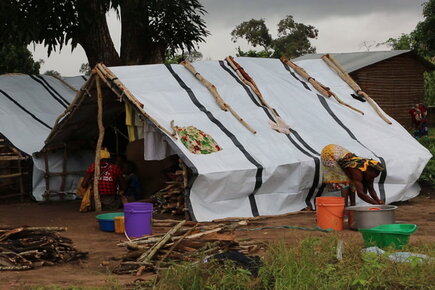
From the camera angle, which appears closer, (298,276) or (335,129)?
(298,276)

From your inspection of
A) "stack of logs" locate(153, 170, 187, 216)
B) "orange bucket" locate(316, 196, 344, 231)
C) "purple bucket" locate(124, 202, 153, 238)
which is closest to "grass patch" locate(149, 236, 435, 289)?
"purple bucket" locate(124, 202, 153, 238)

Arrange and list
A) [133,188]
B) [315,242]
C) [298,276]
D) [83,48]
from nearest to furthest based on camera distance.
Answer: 1. [298,276]
2. [315,242]
3. [133,188]
4. [83,48]

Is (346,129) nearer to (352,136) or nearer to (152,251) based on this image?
(352,136)

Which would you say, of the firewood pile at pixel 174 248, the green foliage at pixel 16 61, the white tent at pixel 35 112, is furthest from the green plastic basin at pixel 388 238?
the green foliage at pixel 16 61

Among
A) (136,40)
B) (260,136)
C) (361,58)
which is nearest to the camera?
(260,136)

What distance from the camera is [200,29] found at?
54.6 ft

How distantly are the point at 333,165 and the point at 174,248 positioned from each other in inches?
133

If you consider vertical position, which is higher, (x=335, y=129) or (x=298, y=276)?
(x=335, y=129)

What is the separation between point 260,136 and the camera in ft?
32.2

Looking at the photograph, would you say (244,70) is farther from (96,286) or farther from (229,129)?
(96,286)

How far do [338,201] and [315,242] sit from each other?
2.23 metres

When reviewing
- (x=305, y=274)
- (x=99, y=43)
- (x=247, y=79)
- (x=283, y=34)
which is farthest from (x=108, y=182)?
(x=283, y=34)

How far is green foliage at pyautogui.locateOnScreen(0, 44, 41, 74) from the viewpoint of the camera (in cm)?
2459

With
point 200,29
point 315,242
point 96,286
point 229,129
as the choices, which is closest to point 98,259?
point 96,286
